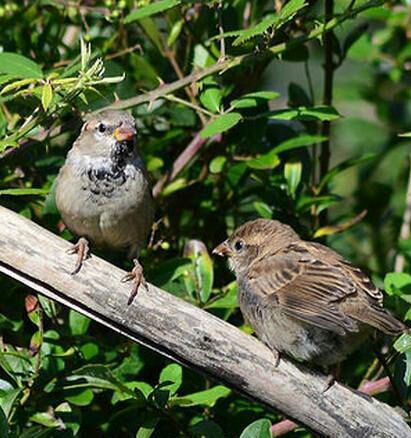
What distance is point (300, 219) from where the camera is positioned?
15.4 feet

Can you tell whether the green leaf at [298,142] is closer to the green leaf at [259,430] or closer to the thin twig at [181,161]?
the thin twig at [181,161]

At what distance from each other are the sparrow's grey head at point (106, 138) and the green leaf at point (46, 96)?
66 centimetres

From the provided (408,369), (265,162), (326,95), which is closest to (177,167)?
(265,162)

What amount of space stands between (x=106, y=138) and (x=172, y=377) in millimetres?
1038

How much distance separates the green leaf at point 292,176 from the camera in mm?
4520

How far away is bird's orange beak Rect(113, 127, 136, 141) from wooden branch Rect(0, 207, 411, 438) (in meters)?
0.65

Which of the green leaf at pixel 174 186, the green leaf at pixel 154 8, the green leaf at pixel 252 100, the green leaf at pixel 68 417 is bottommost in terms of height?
the green leaf at pixel 68 417

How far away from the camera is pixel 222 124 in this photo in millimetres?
3910

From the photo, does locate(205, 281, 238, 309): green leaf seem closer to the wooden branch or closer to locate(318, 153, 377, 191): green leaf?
the wooden branch

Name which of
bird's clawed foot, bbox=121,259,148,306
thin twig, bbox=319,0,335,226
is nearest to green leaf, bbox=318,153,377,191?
thin twig, bbox=319,0,335,226

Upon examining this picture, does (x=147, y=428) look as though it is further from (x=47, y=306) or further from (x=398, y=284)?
(x=398, y=284)

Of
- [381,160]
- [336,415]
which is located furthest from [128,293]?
[381,160]

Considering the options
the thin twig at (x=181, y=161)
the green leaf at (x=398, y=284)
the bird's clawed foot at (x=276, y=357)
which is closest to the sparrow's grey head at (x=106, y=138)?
the thin twig at (x=181, y=161)

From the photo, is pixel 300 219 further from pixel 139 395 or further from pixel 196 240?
pixel 139 395
